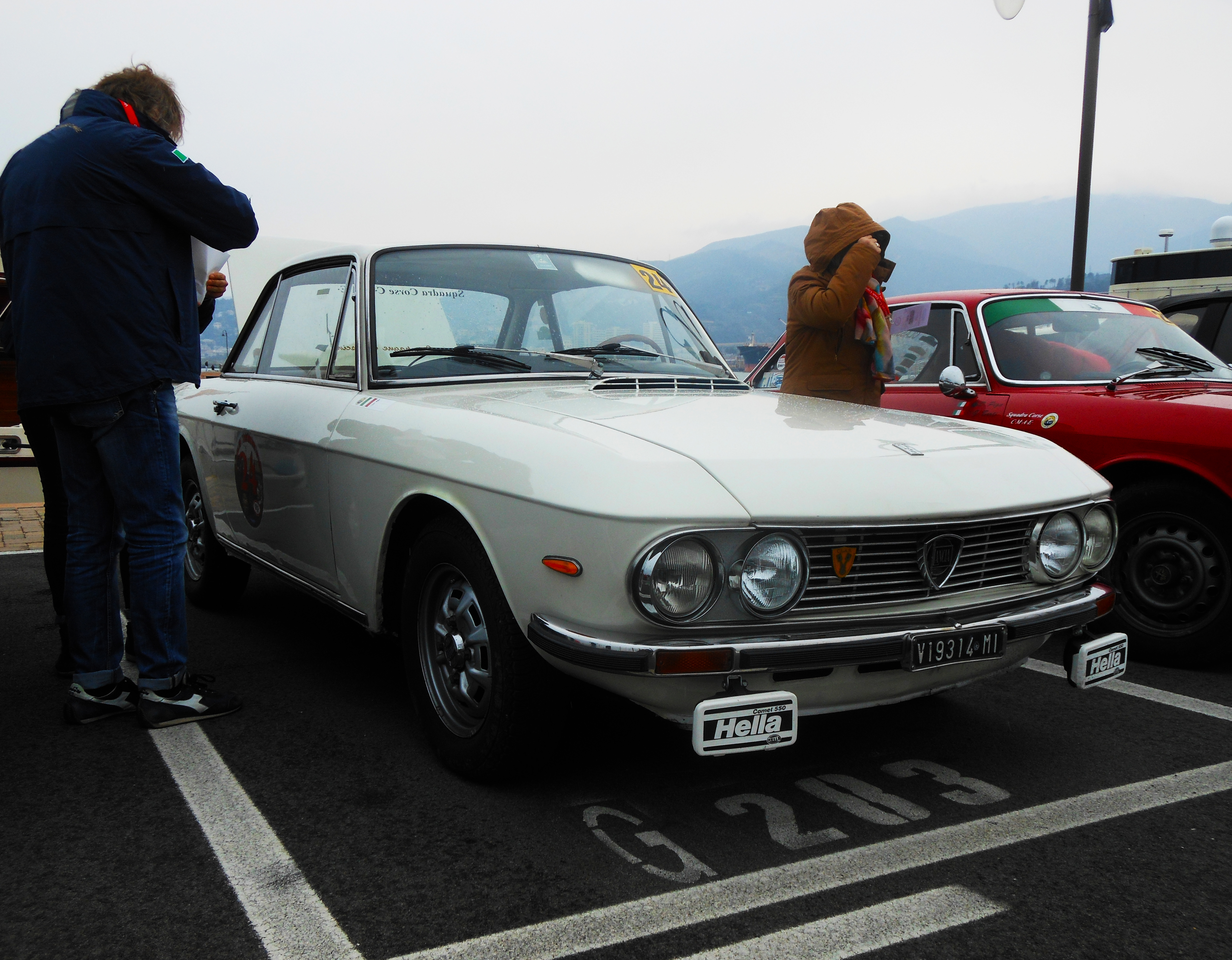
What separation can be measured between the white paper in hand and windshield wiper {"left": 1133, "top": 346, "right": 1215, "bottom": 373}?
162 inches

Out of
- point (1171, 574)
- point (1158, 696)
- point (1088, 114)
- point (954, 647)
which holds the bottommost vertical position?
point (1158, 696)

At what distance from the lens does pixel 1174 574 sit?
13.5 feet

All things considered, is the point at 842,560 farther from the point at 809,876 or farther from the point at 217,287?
the point at 217,287

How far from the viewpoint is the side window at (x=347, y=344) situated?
11.5 ft

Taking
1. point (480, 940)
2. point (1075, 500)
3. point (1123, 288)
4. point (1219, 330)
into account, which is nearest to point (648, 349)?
point (1075, 500)

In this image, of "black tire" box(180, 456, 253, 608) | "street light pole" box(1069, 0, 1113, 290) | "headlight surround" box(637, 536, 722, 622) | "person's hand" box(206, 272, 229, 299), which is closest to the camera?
"headlight surround" box(637, 536, 722, 622)

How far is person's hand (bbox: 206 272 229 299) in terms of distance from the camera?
4.25 meters

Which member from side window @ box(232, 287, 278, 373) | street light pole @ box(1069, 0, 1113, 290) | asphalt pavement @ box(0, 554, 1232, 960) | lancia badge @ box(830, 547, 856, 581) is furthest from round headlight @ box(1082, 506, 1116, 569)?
street light pole @ box(1069, 0, 1113, 290)

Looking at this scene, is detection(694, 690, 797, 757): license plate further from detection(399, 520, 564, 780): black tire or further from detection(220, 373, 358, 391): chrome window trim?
detection(220, 373, 358, 391): chrome window trim

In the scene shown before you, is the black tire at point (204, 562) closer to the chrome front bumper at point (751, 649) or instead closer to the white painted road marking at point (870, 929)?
the chrome front bumper at point (751, 649)

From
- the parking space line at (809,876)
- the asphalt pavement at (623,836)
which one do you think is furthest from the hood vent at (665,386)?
the parking space line at (809,876)

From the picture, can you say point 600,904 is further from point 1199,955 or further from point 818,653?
point 1199,955

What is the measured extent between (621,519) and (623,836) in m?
0.85

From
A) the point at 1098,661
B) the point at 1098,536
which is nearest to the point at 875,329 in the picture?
the point at 1098,536
